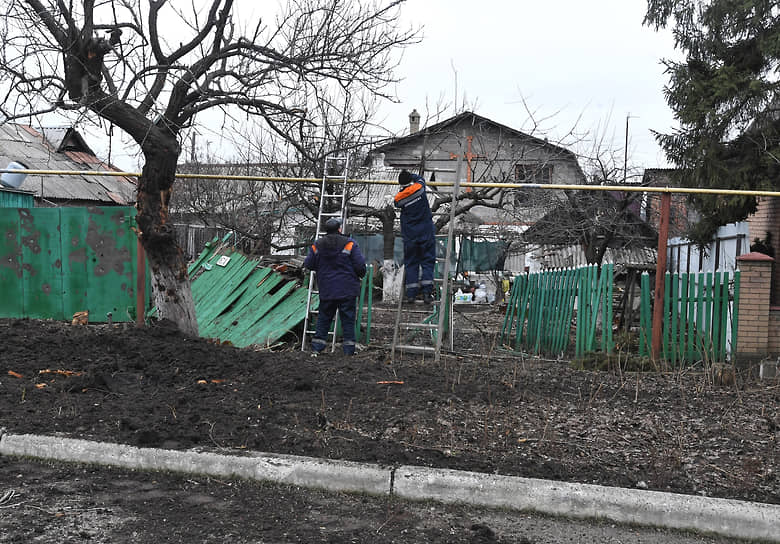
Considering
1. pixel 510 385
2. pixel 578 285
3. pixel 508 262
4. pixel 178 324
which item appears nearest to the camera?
pixel 510 385

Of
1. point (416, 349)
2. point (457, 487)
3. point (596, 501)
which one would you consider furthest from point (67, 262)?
point (596, 501)

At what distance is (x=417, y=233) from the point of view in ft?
27.7

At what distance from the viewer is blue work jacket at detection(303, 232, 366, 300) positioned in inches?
334

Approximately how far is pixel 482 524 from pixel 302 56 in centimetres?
557

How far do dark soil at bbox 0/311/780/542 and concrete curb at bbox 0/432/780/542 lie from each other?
167 mm

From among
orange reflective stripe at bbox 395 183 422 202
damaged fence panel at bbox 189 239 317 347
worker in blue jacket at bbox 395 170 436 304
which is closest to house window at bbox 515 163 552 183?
worker in blue jacket at bbox 395 170 436 304

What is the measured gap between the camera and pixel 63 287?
1065 cm

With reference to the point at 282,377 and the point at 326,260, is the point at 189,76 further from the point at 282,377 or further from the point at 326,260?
the point at 282,377

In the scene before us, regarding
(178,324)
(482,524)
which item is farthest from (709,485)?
(178,324)

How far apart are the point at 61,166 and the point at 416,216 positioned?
22639 millimetres

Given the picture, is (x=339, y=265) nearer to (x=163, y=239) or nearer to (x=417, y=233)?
(x=417, y=233)

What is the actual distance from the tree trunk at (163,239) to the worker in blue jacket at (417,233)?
2.60 metres

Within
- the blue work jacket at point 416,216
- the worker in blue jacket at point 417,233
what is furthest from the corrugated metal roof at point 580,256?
the blue work jacket at point 416,216

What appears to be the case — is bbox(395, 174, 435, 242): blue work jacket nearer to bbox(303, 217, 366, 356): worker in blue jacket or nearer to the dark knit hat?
bbox(303, 217, 366, 356): worker in blue jacket
